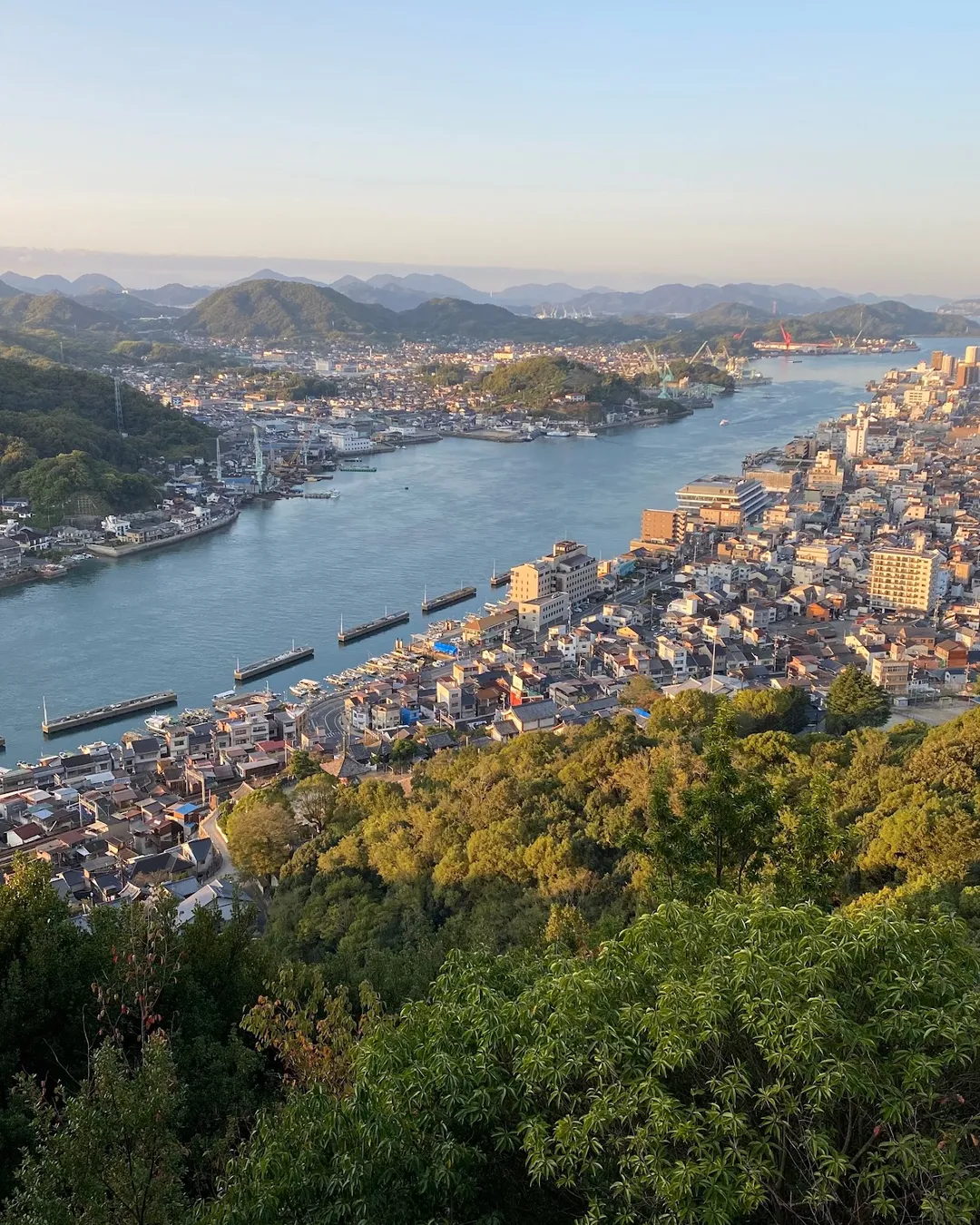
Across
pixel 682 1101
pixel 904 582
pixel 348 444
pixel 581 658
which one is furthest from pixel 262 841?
pixel 348 444

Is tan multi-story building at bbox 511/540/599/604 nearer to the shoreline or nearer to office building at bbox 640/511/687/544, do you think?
office building at bbox 640/511/687/544

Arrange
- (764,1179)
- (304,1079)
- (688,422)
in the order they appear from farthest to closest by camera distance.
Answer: (688,422) → (304,1079) → (764,1179)

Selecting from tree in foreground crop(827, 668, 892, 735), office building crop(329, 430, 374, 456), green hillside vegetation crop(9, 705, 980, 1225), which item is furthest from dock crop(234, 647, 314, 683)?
office building crop(329, 430, 374, 456)

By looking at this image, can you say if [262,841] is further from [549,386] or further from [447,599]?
[549,386]

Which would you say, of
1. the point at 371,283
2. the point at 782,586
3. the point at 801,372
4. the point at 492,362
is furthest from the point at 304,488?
the point at 371,283

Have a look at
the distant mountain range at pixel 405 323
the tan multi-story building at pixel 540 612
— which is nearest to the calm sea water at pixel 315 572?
the tan multi-story building at pixel 540 612

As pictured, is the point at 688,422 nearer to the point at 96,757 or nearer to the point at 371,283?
the point at 96,757

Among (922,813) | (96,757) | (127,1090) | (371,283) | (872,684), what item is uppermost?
(371,283)
